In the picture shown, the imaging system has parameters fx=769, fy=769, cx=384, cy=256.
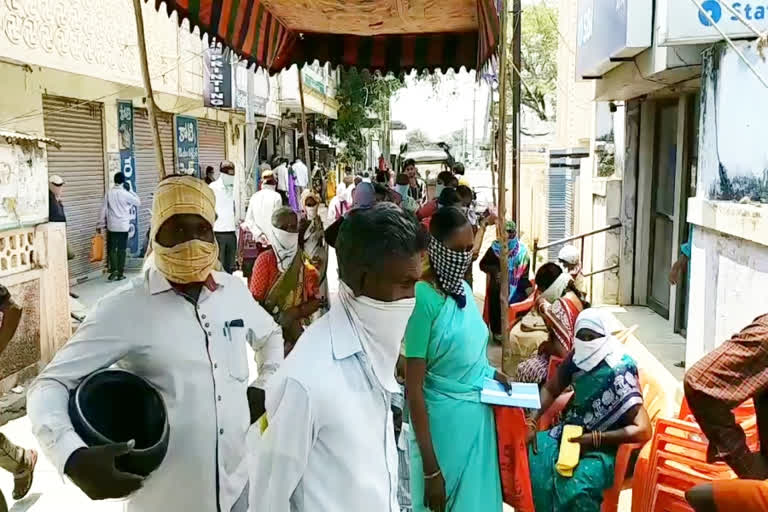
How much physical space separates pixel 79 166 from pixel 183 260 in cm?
997

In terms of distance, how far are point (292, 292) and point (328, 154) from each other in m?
27.7

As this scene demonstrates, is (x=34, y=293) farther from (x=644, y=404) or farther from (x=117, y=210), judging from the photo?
(x=644, y=404)

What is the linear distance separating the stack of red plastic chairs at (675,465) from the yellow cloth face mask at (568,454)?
11.7 inches

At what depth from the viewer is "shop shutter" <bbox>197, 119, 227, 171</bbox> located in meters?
17.1

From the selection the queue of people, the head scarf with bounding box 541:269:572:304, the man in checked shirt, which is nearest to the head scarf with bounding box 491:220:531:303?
the head scarf with bounding box 541:269:572:304

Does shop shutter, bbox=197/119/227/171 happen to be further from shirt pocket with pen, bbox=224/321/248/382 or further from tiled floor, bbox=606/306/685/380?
shirt pocket with pen, bbox=224/321/248/382

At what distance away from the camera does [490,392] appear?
9.50 feet

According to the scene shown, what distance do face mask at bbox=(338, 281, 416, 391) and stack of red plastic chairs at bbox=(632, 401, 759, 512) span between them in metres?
1.71

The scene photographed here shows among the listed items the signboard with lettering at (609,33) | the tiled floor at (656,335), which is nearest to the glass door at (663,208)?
the tiled floor at (656,335)

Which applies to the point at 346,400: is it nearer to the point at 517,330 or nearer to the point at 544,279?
the point at 544,279

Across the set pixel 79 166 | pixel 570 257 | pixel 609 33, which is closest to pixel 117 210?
pixel 79 166

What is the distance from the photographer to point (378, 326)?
5.90 feet

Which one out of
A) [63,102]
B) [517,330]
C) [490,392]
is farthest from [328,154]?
[490,392]

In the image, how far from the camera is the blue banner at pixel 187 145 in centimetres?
1523
